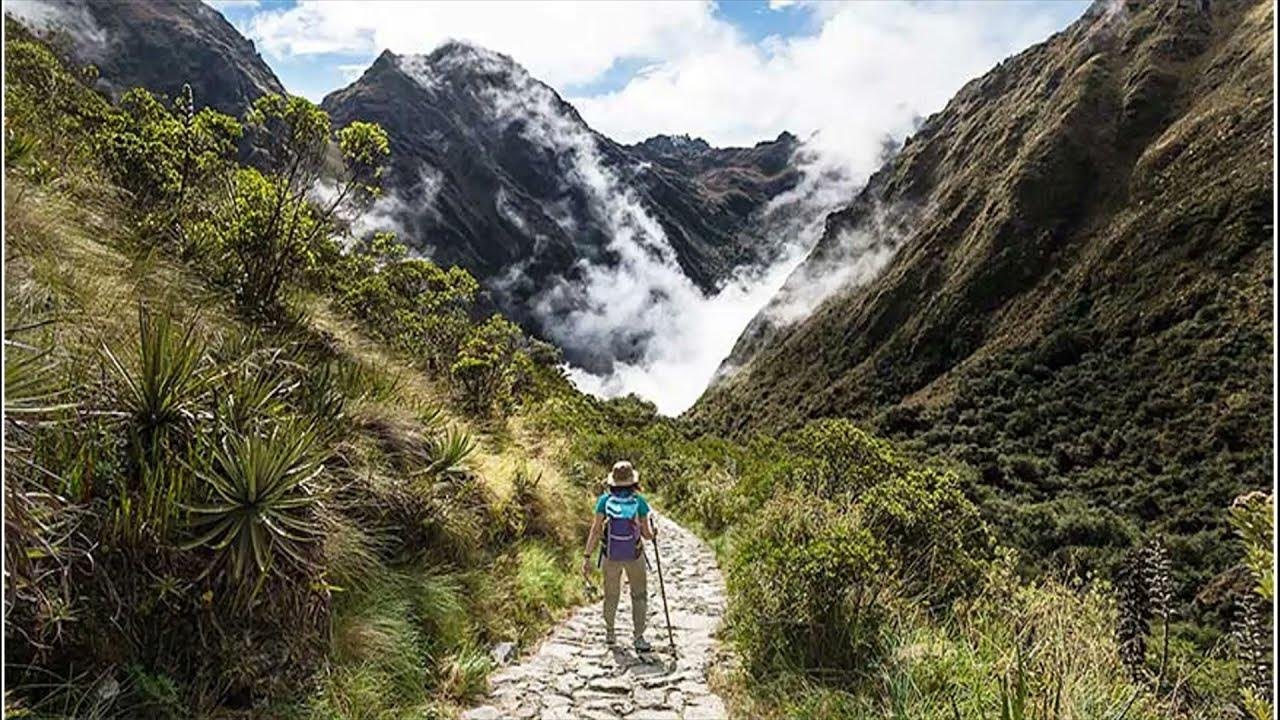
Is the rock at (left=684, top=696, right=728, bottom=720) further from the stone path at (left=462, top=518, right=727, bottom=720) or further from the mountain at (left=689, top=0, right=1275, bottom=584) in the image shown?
the mountain at (left=689, top=0, right=1275, bottom=584)

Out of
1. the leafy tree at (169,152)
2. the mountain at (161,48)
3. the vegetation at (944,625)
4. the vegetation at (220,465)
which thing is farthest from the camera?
the mountain at (161,48)

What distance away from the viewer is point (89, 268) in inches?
240

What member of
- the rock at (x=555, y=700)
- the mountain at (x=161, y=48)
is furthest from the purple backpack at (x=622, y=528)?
the mountain at (x=161, y=48)

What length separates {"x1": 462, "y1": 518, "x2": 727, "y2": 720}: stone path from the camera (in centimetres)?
583

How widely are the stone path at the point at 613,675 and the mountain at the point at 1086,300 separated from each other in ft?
152

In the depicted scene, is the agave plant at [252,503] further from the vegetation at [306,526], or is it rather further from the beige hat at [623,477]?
the beige hat at [623,477]

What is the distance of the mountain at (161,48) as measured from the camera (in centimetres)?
13350

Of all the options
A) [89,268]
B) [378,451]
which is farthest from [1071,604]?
[89,268]

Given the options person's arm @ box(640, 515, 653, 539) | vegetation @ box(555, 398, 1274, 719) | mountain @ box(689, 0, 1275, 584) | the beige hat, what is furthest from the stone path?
mountain @ box(689, 0, 1275, 584)

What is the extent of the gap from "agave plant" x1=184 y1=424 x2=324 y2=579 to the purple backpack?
3.80 meters

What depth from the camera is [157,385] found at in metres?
4.32

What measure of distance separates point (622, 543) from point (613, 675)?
55.4 inches

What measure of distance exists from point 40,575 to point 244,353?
2797 millimetres

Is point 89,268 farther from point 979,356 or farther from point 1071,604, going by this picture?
point 979,356
